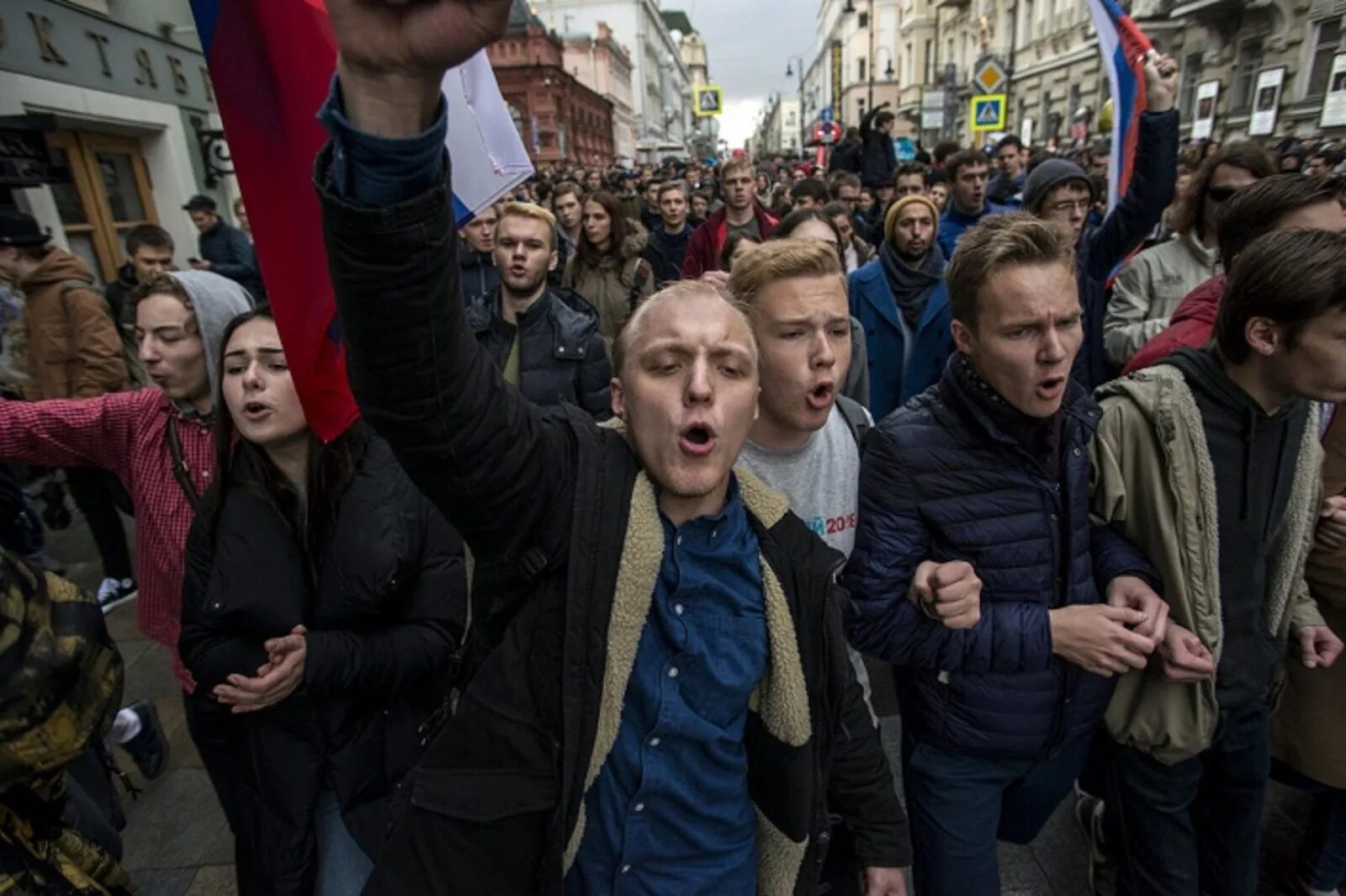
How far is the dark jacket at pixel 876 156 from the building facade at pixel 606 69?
5733cm

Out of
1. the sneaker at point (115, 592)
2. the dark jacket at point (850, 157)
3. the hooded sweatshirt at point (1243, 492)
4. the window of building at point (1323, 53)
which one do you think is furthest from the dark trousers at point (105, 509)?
the window of building at point (1323, 53)

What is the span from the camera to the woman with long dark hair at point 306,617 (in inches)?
69.6

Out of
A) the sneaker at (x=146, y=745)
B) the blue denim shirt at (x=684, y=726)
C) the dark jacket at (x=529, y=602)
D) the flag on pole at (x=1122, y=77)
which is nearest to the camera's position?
the dark jacket at (x=529, y=602)

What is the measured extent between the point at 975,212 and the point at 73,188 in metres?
9.74

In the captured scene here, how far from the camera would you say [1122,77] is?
12.2 ft

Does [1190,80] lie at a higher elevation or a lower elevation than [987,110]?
higher

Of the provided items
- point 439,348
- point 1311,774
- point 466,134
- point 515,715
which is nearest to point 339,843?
point 515,715

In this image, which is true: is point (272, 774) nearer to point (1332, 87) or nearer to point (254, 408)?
point (254, 408)

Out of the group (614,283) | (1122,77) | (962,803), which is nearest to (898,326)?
(1122,77)

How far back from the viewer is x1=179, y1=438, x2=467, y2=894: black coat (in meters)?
1.77

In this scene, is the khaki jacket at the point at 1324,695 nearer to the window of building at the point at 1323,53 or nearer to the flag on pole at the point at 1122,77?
the flag on pole at the point at 1122,77

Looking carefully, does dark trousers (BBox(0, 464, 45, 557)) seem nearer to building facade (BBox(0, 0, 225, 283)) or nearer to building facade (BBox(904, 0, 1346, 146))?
building facade (BBox(0, 0, 225, 283))

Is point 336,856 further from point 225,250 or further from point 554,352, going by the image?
point 225,250

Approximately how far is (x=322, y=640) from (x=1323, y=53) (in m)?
27.0
